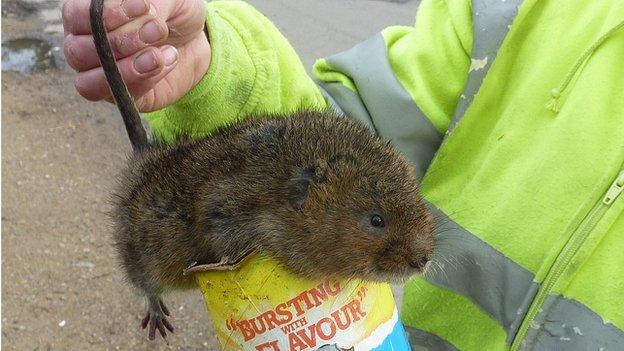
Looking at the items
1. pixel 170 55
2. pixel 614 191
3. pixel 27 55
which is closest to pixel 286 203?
pixel 170 55

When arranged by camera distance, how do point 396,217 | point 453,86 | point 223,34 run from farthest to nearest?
1. point 453,86
2. point 223,34
3. point 396,217

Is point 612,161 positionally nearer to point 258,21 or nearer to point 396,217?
point 396,217

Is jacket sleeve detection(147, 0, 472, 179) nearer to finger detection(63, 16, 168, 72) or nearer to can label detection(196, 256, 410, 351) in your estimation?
finger detection(63, 16, 168, 72)

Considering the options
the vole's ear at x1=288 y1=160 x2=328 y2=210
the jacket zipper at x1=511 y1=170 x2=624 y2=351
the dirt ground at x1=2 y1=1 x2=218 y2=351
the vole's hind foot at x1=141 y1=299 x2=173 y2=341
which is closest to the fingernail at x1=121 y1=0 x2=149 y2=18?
the vole's ear at x1=288 y1=160 x2=328 y2=210

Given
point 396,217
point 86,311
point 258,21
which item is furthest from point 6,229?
point 396,217

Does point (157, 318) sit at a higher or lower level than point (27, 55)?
higher

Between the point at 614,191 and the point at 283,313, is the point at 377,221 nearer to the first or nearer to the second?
the point at 283,313

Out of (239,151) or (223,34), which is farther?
(223,34)
